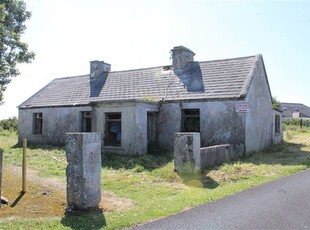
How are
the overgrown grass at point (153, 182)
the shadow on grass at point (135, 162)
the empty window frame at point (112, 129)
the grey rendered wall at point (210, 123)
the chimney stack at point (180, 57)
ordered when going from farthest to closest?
1. the chimney stack at point (180, 57)
2. the empty window frame at point (112, 129)
3. the grey rendered wall at point (210, 123)
4. the shadow on grass at point (135, 162)
5. the overgrown grass at point (153, 182)

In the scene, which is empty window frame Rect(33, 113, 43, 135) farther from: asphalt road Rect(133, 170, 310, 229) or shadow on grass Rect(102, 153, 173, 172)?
asphalt road Rect(133, 170, 310, 229)

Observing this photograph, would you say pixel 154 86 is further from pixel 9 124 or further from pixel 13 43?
pixel 9 124

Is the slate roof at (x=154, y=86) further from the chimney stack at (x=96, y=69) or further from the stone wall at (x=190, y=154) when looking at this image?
the stone wall at (x=190, y=154)

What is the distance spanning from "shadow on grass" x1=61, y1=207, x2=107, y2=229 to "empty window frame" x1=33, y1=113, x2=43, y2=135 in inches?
714

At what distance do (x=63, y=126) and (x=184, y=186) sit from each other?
1399 cm

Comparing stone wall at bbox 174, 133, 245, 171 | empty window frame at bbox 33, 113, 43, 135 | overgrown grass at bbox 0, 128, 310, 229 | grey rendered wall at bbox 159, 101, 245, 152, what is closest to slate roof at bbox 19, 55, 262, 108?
grey rendered wall at bbox 159, 101, 245, 152

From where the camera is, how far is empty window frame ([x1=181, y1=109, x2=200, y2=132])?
1790cm

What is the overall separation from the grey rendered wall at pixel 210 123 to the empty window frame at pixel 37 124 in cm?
1049

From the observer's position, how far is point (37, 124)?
24.2 meters

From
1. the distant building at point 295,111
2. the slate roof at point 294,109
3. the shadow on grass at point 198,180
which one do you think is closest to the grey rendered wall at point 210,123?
the shadow on grass at point 198,180

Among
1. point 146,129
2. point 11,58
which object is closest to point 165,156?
point 146,129

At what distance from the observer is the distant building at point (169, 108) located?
654 inches

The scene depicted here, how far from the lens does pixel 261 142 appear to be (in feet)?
62.3

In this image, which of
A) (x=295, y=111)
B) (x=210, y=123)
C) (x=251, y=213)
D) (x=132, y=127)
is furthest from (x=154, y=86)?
(x=295, y=111)
